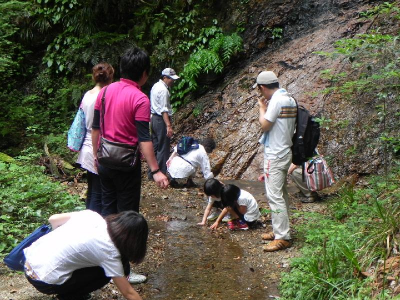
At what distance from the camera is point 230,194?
588 cm

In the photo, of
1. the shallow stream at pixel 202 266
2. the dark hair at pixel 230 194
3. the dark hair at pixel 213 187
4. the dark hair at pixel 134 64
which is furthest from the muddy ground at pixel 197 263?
the dark hair at pixel 134 64

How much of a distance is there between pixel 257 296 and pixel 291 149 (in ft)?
5.94

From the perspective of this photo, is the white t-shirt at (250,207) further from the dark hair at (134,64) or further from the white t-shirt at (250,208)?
the dark hair at (134,64)

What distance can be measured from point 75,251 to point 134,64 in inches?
67.9

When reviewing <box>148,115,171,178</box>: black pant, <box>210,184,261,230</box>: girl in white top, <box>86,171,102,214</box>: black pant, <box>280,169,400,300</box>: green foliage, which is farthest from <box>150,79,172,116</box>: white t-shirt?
<box>280,169,400,300</box>: green foliage

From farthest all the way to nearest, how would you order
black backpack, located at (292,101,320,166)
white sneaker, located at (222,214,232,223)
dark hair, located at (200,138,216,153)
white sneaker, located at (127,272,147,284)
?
dark hair, located at (200,138,216,153)
white sneaker, located at (222,214,232,223)
black backpack, located at (292,101,320,166)
white sneaker, located at (127,272,147,284)

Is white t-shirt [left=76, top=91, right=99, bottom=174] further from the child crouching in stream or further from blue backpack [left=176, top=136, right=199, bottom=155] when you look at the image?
blue backpack [left=176, top=136, right=199, bottom=155]

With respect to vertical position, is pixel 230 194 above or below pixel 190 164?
above

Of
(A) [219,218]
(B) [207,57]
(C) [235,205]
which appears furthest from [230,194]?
(B) [207,57]

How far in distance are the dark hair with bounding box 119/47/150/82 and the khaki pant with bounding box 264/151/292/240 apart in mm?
1922

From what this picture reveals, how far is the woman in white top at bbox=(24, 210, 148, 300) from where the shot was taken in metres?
3.17

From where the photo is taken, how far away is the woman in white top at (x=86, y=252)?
317cm

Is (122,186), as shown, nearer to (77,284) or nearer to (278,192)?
(77,284)

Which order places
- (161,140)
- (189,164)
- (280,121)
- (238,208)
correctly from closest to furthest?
(280,121)
(238,208)
(189,164)
(161,140)
